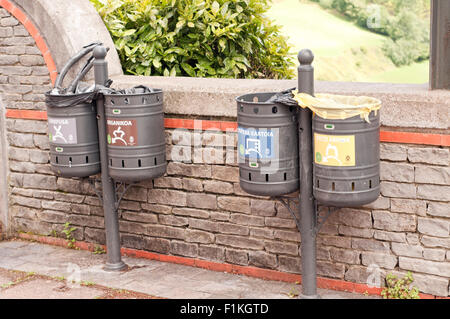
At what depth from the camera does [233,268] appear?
6.07m

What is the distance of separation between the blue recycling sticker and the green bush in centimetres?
244

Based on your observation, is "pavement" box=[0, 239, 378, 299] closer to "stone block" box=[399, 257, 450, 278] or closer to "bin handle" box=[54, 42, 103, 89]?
"stone block" box=[399, 257, 450, 278]

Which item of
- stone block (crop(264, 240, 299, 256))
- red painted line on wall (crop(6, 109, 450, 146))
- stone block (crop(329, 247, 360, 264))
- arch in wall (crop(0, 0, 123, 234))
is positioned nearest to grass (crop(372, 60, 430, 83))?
arch in wall (crop(0, 0, 123, 234))

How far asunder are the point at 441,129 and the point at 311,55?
1.06 meters

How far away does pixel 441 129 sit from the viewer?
4.91 m

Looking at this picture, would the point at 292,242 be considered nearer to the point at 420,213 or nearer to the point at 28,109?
the point at 420,213

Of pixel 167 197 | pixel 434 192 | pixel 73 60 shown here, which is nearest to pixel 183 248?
pixel 167 197

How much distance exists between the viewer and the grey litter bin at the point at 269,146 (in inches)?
196

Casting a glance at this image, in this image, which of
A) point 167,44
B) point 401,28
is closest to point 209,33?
point 167,44

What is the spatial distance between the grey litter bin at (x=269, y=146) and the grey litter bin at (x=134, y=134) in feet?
3.19

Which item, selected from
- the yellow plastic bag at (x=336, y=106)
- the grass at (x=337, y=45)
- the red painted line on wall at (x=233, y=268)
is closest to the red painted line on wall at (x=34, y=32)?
the red painted line on wall at (x=233, y=268)

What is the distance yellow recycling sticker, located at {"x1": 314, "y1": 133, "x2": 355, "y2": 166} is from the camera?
4.71 meters

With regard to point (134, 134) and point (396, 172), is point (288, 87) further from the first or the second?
point (134, 134)

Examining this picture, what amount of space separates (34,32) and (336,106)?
136 inches
